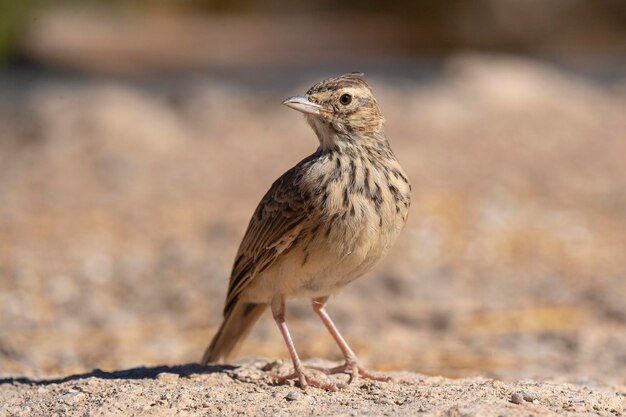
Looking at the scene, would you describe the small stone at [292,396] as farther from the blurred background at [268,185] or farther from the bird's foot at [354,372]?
the blurred background at [268,185]

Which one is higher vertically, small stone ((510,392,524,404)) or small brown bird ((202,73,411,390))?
small brown bird ((202,73,411,390))

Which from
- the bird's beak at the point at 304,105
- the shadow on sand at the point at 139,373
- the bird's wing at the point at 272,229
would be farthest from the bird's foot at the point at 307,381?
the bird's beak at the point at 304,105

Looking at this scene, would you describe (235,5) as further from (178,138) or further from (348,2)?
(178,138)

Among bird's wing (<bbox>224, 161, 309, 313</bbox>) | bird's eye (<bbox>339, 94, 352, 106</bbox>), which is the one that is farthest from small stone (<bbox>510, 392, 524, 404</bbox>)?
bird's eye (<bbox>339, 94, 352, 106</bbox>)

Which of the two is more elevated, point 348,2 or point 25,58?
point 348,2

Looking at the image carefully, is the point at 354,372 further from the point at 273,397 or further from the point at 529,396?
the point at 529,396

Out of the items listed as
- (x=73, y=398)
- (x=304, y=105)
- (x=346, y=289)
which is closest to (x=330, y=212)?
(x=304, y=105)

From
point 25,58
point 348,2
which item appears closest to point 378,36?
point 348,2

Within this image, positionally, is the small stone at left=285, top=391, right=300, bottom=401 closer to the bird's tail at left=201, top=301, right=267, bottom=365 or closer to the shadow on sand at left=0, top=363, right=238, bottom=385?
the shadow on sand at left=0, top=363, right=238, bottom=385
